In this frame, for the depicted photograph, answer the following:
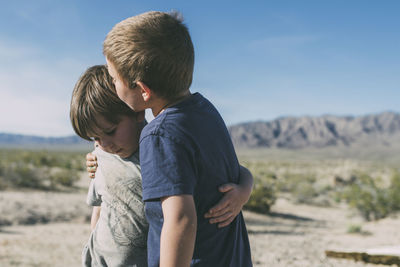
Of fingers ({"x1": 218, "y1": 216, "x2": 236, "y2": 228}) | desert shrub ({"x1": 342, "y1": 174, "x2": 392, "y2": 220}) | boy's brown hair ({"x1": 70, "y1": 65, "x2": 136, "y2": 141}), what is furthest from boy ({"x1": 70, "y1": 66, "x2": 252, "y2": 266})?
desert shrub ({"x1": 342, "y1": 174, "x2": 392, "y2": 220})

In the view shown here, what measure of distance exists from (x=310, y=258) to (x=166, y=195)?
7.40 metres

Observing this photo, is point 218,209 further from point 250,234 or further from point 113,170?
point 250,234

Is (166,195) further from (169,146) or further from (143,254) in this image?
(143,254)

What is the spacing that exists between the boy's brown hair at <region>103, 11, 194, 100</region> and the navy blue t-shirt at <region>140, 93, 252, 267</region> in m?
0.11

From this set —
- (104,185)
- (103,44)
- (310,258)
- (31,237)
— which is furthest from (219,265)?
(31,237)

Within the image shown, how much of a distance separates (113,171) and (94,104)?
337 millimetres

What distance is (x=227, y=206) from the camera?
1.56 m

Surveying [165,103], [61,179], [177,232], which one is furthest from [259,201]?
[177,232]

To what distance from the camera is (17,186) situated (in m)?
17.4

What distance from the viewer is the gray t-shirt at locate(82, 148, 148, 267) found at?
1736 mm

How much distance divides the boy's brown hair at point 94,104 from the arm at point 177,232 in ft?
2.08

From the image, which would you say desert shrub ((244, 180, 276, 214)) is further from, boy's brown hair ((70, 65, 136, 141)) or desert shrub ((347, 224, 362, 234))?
boy's brown hair ((70, 65, 136, 141))

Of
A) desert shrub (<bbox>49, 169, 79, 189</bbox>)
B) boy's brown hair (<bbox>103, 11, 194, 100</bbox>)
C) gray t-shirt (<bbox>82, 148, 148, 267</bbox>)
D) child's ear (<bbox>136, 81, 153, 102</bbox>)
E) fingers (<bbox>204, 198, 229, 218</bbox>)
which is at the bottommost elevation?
desert shrub (<bbox>49, 169, 79, 189</bbox>)

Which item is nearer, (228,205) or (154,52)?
(154,52)
